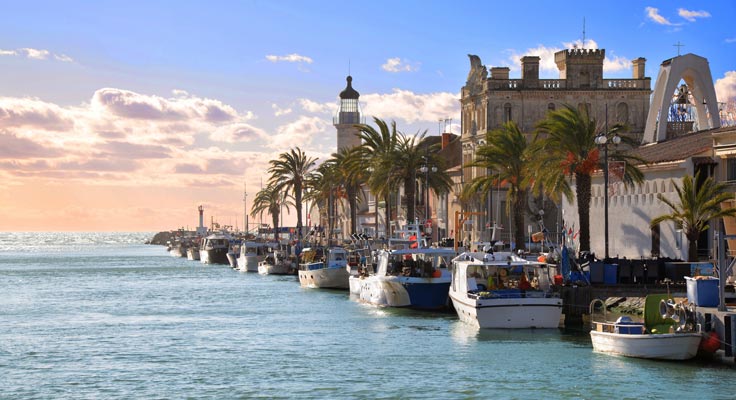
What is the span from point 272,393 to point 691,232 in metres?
26.9

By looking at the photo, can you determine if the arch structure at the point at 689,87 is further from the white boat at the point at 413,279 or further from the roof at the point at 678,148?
the white boat at the point at 413,279

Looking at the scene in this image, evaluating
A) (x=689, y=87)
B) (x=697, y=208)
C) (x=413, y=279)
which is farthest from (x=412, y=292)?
(x=689, y=87)

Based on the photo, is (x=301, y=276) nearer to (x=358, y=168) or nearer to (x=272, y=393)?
(x=358, y=168)

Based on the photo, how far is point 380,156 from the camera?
86500mm

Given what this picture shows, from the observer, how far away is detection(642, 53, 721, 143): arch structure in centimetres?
7894

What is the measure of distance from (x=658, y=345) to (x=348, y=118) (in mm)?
142749

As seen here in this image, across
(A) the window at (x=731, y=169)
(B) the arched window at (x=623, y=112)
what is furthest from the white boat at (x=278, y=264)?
(A) the window at (x=731, y=169)

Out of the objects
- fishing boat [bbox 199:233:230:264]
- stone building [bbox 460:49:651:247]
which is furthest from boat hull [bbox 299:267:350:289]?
fishing boat [bbox 199:233:230:264]

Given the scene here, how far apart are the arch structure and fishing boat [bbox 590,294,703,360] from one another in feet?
142

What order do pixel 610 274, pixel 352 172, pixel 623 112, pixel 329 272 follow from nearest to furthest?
pixel 610 274 < pixel 329 272 < pixel 352 172 < pixel 623 112

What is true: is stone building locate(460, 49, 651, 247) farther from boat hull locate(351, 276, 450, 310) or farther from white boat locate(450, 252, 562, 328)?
white boat locate(450, 252, 562, 328)

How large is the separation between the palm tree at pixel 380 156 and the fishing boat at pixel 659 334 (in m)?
47.3

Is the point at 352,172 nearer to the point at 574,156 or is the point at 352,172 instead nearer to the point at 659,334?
the point at 574,156

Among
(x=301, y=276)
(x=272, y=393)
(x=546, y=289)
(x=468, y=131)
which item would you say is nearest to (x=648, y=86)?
(x=468, y=131)
